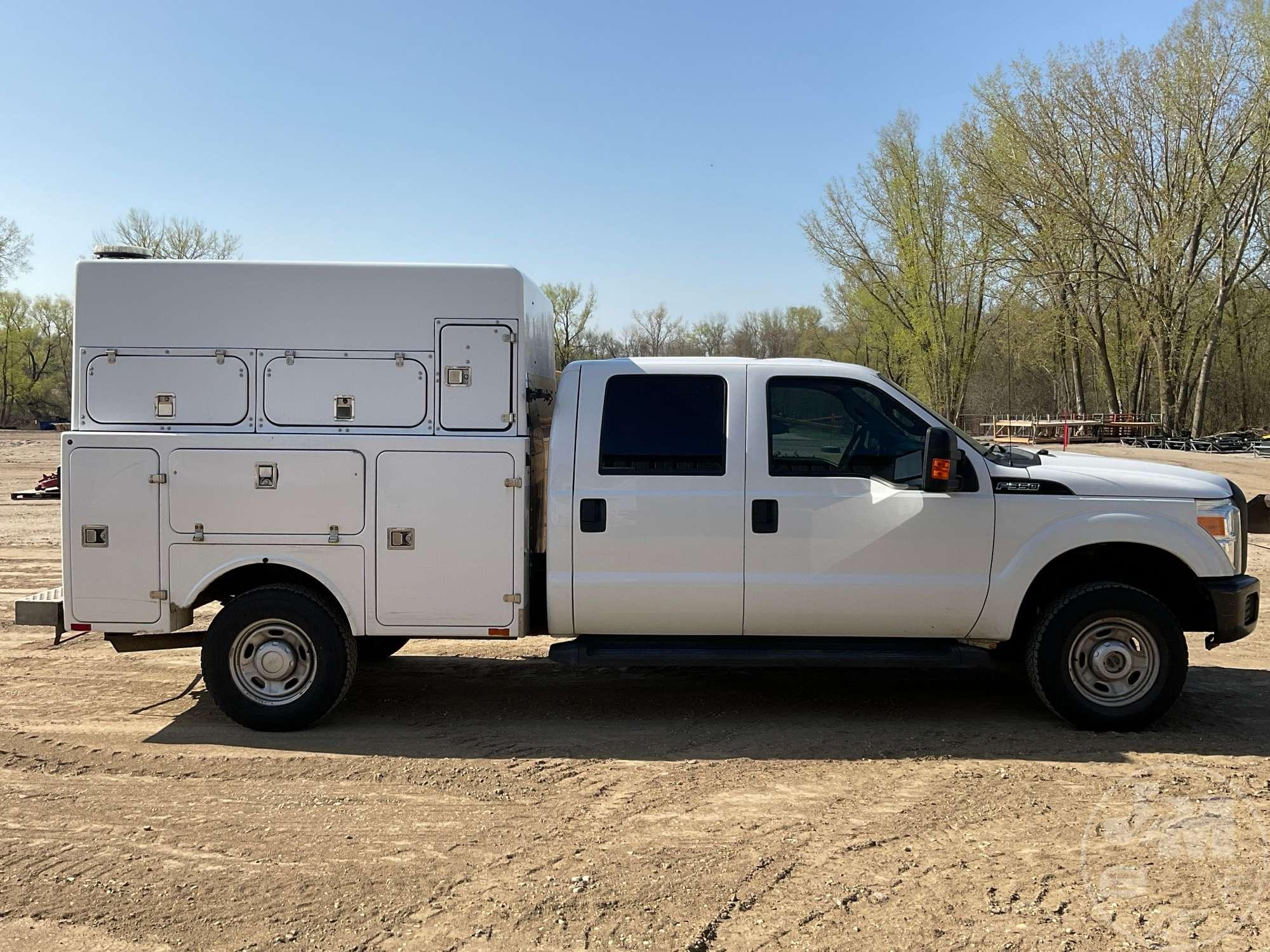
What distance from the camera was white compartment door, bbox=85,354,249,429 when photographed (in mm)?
5469

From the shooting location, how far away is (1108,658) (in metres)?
5.53

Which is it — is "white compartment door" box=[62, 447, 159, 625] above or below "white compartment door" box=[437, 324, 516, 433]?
below

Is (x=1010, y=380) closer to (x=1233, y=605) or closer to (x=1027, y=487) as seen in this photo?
(x=1233, y=605)

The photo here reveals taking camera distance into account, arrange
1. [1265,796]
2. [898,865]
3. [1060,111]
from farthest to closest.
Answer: [1060,111], [1265,796], [898,865]

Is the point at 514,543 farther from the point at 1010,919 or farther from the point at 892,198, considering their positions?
the point at 892,198

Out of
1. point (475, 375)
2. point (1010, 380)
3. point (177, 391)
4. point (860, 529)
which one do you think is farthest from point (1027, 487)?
point (1010, 380)

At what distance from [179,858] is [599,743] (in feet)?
7.47

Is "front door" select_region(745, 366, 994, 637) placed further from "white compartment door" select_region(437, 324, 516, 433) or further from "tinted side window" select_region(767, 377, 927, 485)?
"white compartment door" select_region(437, 324, 516, 433)

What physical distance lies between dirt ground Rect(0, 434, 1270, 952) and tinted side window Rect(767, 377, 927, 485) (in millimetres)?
1594

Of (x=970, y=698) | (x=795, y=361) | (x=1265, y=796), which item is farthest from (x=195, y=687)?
(x=1265, y=796)

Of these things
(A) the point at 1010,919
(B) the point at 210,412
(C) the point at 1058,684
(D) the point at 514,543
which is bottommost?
(A) the point at 1010,919

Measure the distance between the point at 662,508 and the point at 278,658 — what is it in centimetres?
243

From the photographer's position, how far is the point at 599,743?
5535 millimetres

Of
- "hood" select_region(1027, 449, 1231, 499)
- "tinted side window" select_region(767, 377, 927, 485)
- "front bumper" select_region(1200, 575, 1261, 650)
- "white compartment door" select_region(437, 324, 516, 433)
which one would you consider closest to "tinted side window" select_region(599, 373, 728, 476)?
"tinted side window" select_region(767, 377, 927, 485)
